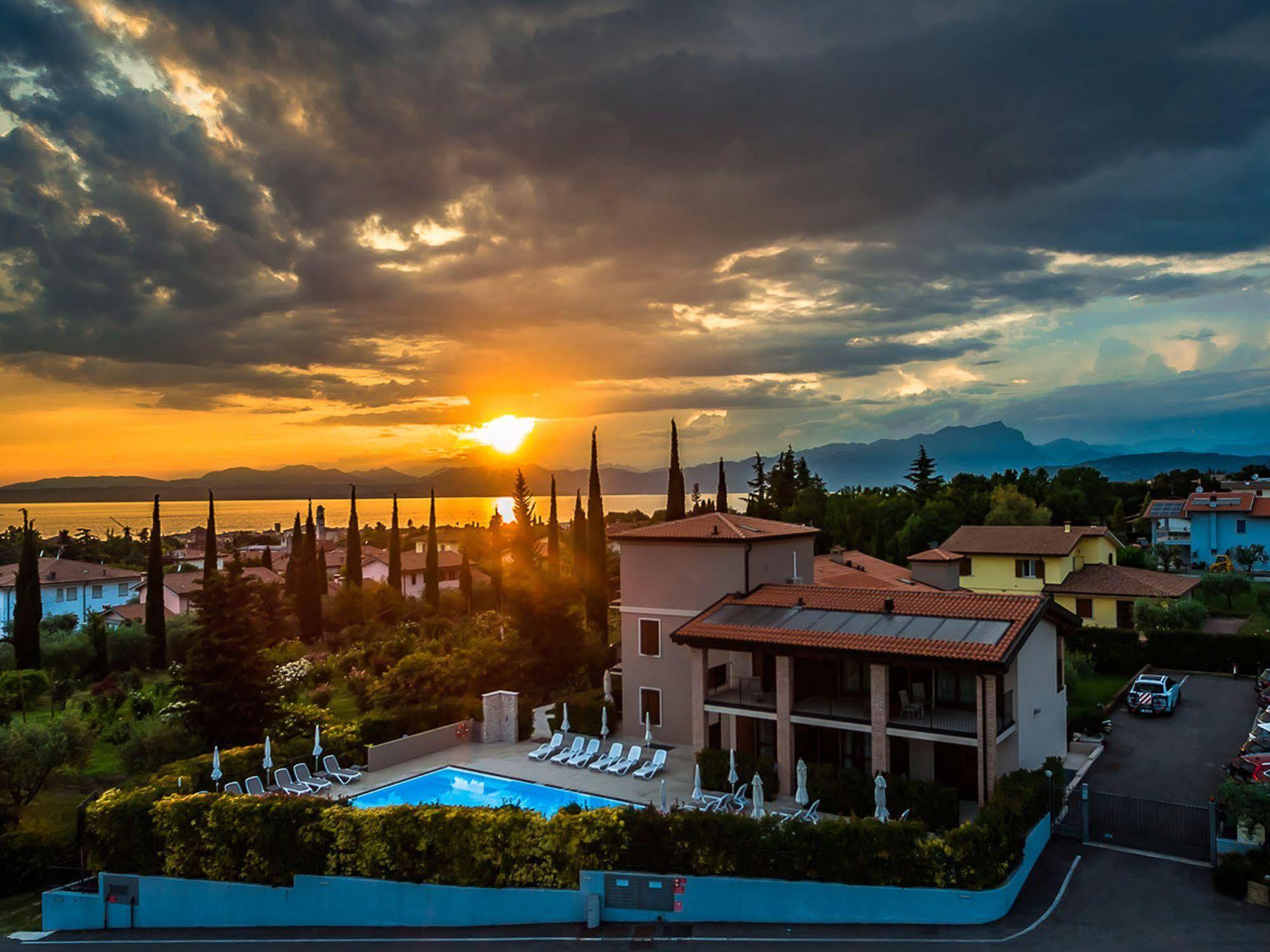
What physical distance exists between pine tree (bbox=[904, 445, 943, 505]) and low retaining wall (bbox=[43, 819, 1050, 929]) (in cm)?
6936

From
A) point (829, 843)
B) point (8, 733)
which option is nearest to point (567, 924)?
point (829, 843)

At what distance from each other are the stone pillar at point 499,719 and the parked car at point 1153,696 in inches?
827

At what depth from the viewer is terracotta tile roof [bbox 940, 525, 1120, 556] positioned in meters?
46.6

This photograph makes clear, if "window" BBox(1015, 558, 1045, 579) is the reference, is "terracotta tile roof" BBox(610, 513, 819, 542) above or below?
above

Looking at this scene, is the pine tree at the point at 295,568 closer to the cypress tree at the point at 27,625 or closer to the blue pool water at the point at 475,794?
the cypress tree at the point at 27,625

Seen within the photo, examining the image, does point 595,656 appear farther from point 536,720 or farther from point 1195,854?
point 1195,854

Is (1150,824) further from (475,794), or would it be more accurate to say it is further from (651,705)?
(475,794)

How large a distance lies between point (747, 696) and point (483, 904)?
914 centimetres

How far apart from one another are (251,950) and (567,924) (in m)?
5.84

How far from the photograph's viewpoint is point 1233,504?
7000cm

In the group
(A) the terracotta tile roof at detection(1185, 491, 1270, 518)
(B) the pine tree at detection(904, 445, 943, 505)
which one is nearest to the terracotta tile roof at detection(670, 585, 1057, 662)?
(A) the terracotta tile roof at detection(1185, 491, 1270, 518)

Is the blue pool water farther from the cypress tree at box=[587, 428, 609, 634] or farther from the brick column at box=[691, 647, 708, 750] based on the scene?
the cypress tree at box=[587, 428, 609, 634]

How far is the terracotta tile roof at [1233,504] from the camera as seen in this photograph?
68.8 meters

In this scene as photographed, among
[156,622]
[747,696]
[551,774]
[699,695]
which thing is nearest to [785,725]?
[747,696]
